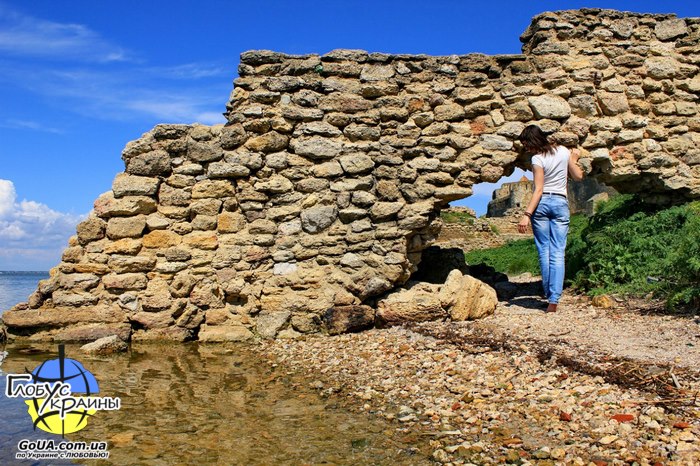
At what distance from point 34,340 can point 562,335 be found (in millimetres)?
5166

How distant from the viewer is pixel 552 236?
6059 mm

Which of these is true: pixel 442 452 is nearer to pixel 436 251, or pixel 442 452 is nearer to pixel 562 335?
pixel 562 335

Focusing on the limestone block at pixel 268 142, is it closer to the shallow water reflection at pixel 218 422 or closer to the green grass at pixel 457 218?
the shallow water reflection at pixel 218 422

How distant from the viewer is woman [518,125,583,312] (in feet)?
19.6

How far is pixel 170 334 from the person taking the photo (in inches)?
227

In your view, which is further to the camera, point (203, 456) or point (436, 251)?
point (436, 251)

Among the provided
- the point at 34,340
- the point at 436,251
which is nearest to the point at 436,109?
the point at 436,251

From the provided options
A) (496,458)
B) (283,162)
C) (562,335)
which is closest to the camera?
(496,458)

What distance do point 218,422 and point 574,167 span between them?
185 inches

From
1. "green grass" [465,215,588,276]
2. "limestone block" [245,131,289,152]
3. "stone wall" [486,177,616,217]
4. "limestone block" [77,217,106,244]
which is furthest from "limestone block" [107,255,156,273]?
"stone wall" [486,177,616,217]

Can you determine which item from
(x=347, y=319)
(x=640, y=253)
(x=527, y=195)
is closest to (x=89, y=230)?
(x=347, y=319)

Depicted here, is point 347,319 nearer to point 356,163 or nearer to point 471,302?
point 471,302

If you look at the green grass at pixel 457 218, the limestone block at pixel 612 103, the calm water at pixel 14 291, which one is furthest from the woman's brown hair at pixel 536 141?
the green grass at pixel 457 218

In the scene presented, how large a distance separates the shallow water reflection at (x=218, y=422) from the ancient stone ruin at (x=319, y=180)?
119 cm
